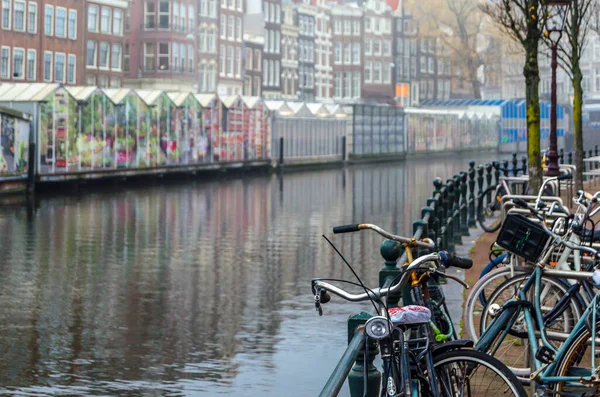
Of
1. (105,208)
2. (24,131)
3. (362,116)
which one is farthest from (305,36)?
(105,208)

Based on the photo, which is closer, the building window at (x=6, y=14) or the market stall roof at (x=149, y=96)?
the market stall roof at (x=149, y=96)

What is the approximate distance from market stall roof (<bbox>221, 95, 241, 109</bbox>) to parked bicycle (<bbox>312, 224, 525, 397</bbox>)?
44.3m

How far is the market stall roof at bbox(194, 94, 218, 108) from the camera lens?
47338 mm

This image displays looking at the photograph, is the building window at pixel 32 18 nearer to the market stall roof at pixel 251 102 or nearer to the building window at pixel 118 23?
the building window at pixel 118 23

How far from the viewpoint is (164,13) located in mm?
75812

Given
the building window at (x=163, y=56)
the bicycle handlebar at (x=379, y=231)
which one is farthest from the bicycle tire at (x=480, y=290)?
the building window at (x=163, y=56)

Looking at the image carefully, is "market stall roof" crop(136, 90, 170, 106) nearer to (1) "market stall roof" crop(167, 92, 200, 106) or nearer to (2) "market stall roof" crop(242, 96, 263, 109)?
(1) "market stall roof" crop(167, 92, 200, 106)

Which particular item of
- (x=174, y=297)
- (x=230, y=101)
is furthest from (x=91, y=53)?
(x=174, y=297)

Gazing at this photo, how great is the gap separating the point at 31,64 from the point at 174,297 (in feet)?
162

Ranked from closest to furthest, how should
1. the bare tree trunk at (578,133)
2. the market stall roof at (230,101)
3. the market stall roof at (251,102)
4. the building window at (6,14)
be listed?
the bare tree trunk at (578,133) < the market stall roof at (230,101) < the market stall roof at (251,102) < the building window at (6,14)

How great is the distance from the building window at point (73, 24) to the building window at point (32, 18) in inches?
128

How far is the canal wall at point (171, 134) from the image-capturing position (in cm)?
3553

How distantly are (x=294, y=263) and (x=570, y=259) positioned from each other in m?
8.63

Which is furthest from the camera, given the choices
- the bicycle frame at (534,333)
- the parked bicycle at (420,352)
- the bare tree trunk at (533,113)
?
the bare tree trunk at (533,113)
